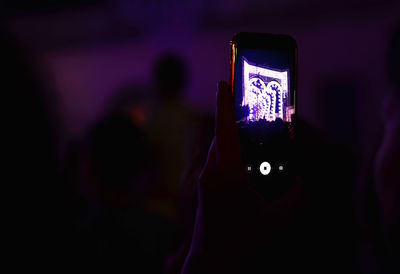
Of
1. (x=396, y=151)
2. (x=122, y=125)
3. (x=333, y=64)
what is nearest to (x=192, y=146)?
(x=396, y=151)

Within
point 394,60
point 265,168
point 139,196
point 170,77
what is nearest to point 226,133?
point 265,168

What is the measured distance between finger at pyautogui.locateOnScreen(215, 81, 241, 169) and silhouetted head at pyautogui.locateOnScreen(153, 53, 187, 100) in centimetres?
248

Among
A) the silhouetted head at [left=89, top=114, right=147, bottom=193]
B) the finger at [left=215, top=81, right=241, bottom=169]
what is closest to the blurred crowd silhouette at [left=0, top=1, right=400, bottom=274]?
the silhouetted head at [left=89, top=114, right=147, bottom=193]

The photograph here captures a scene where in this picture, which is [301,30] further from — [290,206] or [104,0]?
[290,206]

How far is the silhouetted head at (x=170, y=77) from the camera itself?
304 centimetres

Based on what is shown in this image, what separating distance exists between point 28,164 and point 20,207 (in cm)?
5

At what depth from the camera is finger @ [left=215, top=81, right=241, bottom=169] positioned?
54cm

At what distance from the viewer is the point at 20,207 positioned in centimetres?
55

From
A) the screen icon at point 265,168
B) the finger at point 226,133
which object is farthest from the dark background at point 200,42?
the finger at point 226,133

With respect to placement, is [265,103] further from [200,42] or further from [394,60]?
[200,42]

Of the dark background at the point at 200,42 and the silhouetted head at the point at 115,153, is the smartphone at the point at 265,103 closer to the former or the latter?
the silhouetted head at the point at 115,153

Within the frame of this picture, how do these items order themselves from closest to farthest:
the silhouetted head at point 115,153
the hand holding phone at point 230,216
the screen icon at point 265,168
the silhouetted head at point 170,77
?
the hand holding phone at point 230,216 → the screen icon at point 265,168 → the silhouetted head at point 115,153 → the silhouetted head at point 170,77

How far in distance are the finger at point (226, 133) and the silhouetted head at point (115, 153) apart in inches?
49.9

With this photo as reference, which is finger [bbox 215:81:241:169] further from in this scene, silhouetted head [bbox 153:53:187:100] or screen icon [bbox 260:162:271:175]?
silhouetted head [bbox 153:53:187:100]
